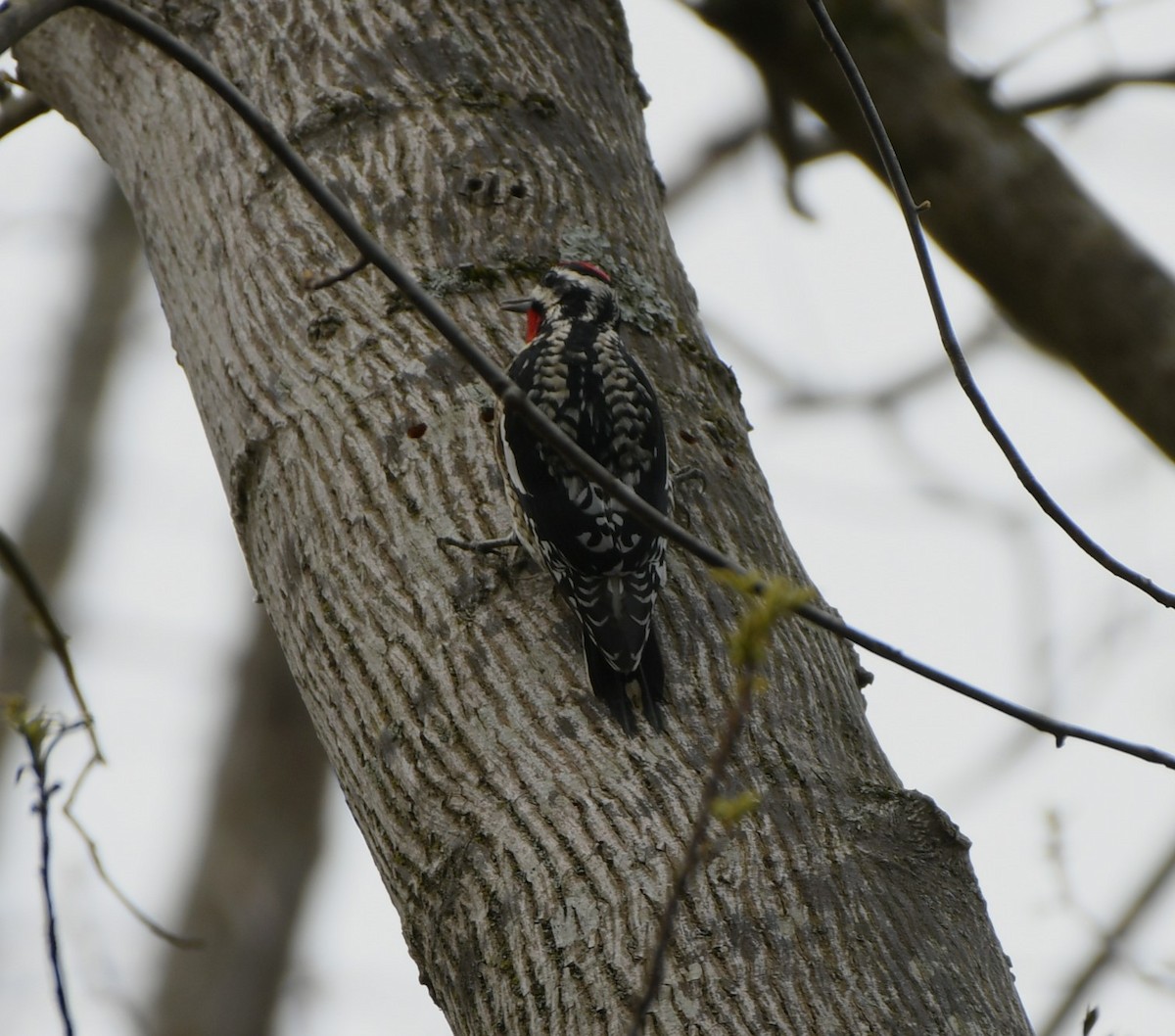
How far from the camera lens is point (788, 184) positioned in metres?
5.27

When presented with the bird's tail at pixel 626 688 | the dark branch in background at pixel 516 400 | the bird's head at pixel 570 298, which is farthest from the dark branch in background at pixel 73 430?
the dark branch in background at pixel 516 400

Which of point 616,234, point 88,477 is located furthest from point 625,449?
point 88,477

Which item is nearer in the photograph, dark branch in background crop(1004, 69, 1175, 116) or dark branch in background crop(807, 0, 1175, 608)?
dark branch in background crop(807, 0, 1175, 608)

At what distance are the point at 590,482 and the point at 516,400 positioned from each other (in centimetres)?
112

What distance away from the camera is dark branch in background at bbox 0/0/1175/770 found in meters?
1.65

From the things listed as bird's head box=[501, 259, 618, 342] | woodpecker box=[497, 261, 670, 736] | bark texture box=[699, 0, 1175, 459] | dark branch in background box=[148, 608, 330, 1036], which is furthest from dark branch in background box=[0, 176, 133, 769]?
bird's head box=[501, 259, 618, 342]

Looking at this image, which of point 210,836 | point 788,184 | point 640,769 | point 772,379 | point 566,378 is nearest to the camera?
point 640,769

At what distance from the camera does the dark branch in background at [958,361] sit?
2107mm

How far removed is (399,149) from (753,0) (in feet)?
6.34

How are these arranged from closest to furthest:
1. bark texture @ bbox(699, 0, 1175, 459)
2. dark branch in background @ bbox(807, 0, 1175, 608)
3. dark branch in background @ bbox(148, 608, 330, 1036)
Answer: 1. dark branch in background @ bbox(807, 0, 1175, 608)
2. bark texture @ bbox(699, 0, 1175, 459)
3. dark branch in background @ bbox(148, 608, 330, 1036)

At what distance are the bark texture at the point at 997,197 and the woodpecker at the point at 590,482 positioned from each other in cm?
160

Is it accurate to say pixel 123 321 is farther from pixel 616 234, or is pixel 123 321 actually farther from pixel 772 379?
pixel 616 234

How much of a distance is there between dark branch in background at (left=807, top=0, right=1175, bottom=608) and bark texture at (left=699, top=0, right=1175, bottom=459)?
2143 mm

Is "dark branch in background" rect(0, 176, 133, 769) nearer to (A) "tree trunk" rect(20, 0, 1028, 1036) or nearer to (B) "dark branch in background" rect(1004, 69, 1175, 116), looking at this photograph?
(A) "tree trunk" rect(20, 0, 1028, 1036)
